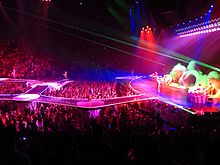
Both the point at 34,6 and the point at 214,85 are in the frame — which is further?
the point at 34,6

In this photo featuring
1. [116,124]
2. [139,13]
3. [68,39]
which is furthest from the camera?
[68,39]

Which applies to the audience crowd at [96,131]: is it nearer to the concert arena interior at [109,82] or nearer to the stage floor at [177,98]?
the concert arena interior at [109,82]

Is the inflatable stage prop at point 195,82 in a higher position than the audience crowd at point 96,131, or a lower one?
higher

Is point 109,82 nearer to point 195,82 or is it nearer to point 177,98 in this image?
point 177,98

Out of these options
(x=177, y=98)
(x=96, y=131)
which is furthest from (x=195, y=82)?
(x=96, y=131)

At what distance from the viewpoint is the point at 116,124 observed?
9.10 metres

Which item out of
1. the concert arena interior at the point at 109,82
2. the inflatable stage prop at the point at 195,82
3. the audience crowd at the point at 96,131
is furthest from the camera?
the inflatable stage prop at the point at 195,82

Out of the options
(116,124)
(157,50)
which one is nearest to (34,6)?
(157,50)

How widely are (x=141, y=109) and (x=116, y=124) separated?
4.53 meters

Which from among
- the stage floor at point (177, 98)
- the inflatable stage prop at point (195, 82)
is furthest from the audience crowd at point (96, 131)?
the inflatable stage prop at point (195, 82)

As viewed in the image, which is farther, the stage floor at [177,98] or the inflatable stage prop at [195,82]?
the inflatable stage prop at [195,82]

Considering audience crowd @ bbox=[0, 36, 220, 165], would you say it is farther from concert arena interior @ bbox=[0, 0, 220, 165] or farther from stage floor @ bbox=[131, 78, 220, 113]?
stage floor @ bbox=[131, 78, 220, 113]

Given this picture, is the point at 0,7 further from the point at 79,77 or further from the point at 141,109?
the point at 141,109

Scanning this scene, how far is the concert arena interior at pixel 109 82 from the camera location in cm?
438
